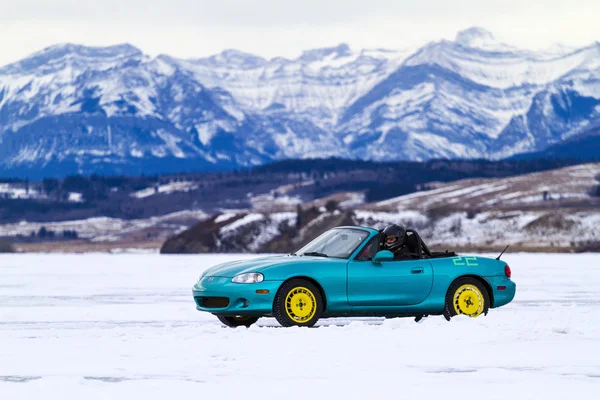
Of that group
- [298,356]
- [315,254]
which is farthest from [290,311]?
[298,356]

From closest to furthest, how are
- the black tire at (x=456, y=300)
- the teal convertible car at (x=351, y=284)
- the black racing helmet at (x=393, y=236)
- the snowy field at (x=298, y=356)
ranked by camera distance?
the snowy field at (x=298, y=356) → the teal convertible car at (x=351, y=284) → the black racing helmet at (x=393, y=236) → the black tire at (x=456, y=300)

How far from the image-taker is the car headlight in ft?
59.9

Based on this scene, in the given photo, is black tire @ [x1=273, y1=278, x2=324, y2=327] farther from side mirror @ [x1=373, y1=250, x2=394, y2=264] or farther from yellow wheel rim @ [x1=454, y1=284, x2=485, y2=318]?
yellow wheel rim @ [x1=454, y1=284, x2=485, y2=318]

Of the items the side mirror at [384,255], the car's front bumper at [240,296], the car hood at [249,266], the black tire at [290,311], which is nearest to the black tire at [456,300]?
the side mirror at [384,255]

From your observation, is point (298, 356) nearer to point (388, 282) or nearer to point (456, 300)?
point (388, 282)

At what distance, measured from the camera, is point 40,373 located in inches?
524

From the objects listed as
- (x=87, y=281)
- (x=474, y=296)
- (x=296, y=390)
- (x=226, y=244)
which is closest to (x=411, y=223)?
(x=226, y=244)

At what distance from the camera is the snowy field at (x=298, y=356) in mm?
12188

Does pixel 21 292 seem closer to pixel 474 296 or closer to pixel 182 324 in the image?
pixel 182 324

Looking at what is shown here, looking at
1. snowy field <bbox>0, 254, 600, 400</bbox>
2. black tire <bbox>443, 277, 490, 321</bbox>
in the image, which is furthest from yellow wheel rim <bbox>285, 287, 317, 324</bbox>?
black tire <bbox>443, 277, 490, 321</bbox>

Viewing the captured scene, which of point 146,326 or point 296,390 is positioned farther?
point 146,326

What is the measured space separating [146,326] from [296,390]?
7.73m

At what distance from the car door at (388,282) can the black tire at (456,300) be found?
0.45 meters

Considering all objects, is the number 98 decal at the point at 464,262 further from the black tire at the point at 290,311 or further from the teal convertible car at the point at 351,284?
the black tire at the point at 290,311
